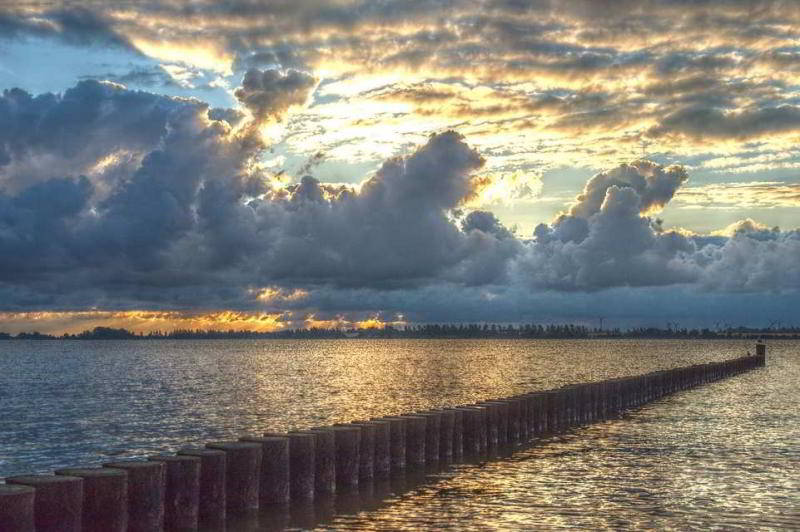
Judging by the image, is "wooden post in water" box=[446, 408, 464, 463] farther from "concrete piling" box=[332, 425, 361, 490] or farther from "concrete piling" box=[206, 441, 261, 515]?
"concrete piling" box=[206, 441, 261, 515]

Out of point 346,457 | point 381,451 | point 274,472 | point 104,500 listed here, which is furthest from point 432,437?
point 104,500

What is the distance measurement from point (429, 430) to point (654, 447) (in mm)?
9475

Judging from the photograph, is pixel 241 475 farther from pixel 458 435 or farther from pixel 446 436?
pixel 458 435

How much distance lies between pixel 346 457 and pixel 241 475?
11.2 ft

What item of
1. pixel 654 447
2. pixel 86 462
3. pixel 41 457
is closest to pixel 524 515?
pixel 654 447

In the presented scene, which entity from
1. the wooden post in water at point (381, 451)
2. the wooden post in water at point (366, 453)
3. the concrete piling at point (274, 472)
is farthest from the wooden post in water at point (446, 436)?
the concrete piling at point (274, 472)

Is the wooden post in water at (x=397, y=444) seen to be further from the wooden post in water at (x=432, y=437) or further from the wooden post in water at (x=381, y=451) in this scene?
the wooden post in water at (x=432, y=437)

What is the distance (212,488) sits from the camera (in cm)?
1538

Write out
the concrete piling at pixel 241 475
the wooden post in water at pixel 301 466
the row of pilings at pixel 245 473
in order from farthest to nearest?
the wooden post in water at pixel 301 466
the concrete piling at pixel 241 475
the row of pilings at pixel 245 473

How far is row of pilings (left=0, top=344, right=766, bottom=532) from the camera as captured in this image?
12508 mm

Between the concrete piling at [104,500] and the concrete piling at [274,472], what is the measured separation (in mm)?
3574

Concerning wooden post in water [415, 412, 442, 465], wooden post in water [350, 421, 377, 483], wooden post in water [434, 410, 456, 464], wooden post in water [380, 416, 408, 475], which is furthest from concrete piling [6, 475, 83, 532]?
wooden post in water [434, 410, 456, 464]

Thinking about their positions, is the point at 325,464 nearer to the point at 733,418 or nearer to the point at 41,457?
the point at 41,457

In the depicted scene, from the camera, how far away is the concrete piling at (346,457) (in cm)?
1886
